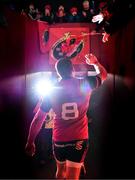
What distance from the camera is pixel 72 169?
375 cm

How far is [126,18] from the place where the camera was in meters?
3.59

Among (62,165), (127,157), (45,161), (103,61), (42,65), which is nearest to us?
(127,157)

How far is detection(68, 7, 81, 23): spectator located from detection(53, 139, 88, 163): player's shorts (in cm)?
281

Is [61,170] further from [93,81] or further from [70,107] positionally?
Answer: [93,81]

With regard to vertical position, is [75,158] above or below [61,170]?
above

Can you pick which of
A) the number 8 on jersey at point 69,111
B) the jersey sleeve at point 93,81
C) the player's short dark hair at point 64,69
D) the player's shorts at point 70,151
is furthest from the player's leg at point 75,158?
the player's short dark hair at point 64,69

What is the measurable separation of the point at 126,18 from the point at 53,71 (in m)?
2.03

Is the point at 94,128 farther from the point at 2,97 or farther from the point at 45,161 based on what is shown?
the point at 2,97

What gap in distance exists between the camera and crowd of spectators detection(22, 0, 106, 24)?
5625mm

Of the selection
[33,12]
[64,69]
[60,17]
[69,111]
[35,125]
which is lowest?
[35,125]

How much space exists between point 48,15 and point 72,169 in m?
3.29

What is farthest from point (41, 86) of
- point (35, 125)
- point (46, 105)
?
point (35, 125)

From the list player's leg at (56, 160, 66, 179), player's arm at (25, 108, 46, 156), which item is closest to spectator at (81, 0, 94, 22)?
player's arm at (25, 108, 46, 156)

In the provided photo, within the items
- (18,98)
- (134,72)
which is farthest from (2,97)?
(134,72)
